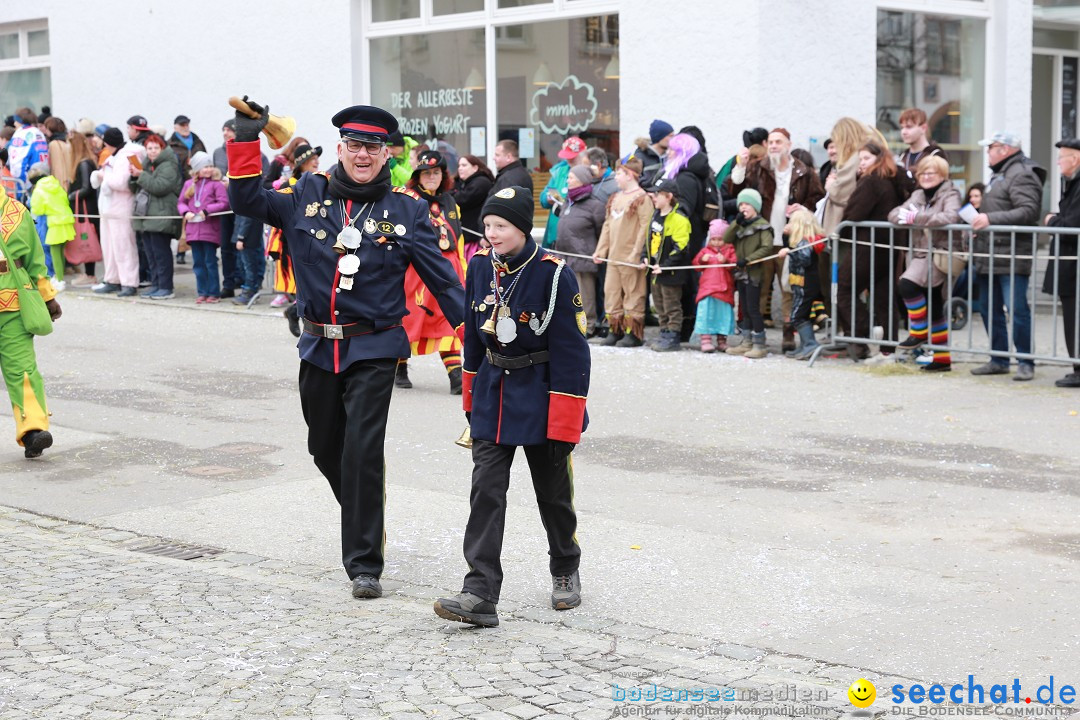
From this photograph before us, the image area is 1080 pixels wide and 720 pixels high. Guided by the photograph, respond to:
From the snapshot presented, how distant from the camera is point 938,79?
17.2 m

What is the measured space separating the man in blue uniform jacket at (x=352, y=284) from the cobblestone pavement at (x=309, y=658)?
45 cm

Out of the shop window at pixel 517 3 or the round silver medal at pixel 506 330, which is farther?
the shop window at pixel 517 3

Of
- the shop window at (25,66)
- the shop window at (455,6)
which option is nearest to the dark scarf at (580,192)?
the shop window at (455,6)

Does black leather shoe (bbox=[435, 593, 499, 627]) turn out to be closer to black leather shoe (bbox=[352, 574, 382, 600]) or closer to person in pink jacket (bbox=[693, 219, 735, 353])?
black leather shoe (bbox=[352, 574, 382, 600])

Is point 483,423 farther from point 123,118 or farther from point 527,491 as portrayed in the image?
point 123,118

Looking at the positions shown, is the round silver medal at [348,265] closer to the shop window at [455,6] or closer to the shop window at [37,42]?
the shop window at [455,6]

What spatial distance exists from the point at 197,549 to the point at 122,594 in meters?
0.86

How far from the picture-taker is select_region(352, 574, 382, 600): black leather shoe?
6434 mm

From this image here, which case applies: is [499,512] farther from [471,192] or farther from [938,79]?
[938,79]

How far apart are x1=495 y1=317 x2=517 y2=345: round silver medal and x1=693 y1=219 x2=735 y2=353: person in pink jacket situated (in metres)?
7.55

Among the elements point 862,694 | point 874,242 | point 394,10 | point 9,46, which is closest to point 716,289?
point 874,242

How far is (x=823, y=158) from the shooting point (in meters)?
15.8

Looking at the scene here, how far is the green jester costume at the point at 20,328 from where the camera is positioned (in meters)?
9.14

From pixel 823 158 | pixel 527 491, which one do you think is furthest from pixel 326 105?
pixel 527 491
